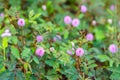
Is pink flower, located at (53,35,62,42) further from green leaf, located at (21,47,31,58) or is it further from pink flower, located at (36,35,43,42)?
green leaf, located at (21,47,31,58)

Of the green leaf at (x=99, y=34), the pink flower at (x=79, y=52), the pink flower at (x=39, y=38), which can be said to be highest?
the green leaf at (x=99, y=34)

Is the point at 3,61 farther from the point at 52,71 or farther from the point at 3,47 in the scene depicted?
the point at 52,71

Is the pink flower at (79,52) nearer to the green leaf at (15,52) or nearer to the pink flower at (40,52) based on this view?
the pink flower at (40,52)

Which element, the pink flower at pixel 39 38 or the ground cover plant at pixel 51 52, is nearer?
the ground cover plant at pixel 51 52

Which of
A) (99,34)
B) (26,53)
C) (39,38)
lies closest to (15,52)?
(26,53)

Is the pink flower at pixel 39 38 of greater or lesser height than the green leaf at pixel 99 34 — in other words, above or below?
below

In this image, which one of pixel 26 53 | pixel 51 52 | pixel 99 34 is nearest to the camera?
pixel 26 53

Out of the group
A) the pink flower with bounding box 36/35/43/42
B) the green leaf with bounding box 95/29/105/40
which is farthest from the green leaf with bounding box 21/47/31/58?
the green leaf with bounding box 95/29/105/40

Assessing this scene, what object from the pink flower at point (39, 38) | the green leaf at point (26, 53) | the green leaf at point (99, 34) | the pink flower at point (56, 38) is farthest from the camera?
the green leaf at point (99, 34)

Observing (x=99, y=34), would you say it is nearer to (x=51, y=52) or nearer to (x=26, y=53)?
(x=51, y=52)

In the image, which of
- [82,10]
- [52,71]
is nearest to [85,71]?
[52,71]

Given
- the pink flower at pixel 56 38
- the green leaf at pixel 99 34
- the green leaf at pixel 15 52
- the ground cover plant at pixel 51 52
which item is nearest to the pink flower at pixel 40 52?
the ground cover plant at pixel 51 52

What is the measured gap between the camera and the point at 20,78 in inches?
77.6

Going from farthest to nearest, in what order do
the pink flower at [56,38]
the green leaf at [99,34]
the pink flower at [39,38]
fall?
the green leaf at [99,34] → the pink flower at [56,38] → the pink flower at [39,38]
